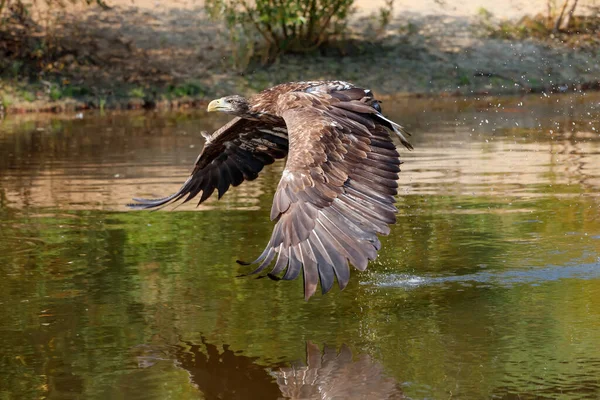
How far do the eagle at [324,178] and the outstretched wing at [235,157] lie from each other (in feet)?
0.07

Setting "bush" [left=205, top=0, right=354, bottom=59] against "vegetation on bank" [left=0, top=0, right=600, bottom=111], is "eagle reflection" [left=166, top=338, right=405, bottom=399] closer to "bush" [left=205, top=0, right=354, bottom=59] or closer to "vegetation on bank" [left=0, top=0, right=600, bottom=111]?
"vegetation on bank" [left=0, top=0, right=600, bottom=111]

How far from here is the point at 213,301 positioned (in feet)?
24.5

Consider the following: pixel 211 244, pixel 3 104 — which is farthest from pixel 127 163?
pixel 3 104

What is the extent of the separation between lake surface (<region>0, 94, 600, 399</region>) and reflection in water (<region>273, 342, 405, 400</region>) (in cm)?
1

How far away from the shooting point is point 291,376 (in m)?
5.88

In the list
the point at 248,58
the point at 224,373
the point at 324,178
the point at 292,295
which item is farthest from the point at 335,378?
the point at 248,58

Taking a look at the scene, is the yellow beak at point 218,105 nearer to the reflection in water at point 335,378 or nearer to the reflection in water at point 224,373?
the reflection in water at point 224,373

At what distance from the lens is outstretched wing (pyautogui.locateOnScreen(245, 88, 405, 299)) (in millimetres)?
6324

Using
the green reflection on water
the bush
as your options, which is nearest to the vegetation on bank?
the bush

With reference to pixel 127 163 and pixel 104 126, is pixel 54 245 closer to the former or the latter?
pixel 127 163

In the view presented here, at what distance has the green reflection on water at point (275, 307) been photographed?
5.91m

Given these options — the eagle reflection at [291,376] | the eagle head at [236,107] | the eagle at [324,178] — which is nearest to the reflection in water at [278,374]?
the eagle reflection at [291,376]

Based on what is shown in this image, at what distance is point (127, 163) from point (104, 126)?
12.8 feet

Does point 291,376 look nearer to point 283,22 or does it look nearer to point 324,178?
point 324,178
